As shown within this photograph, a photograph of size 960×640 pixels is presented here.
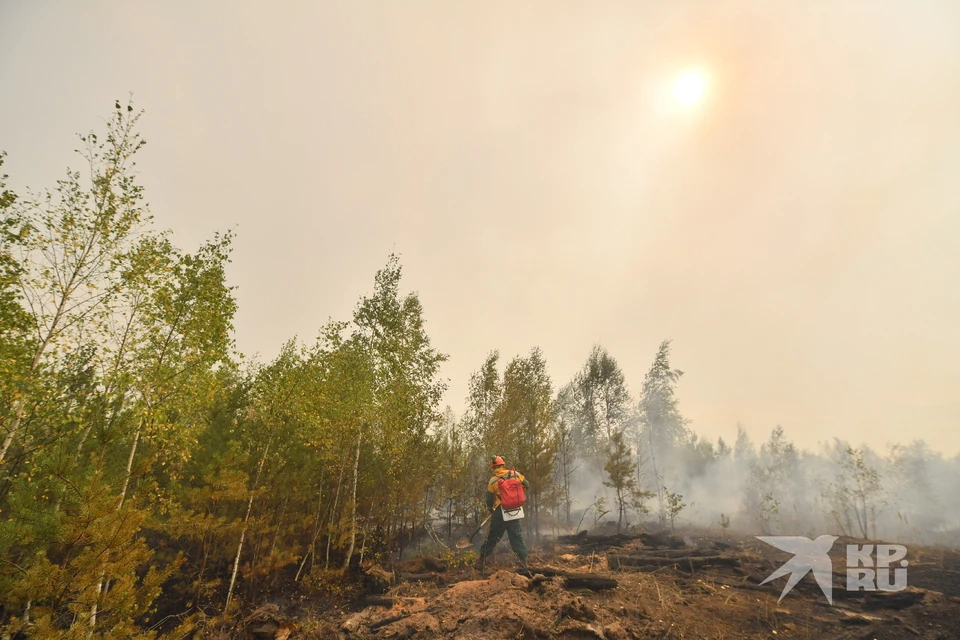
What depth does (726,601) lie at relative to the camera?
791 centimetres

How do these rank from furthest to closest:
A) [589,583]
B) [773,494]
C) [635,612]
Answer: [773,494] < [589,583] < [635,612]

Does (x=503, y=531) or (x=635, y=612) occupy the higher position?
(x=503, y=531)

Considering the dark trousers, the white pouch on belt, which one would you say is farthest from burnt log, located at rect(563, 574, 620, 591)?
the white pouch on belt

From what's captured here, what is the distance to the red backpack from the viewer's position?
10078 millimetres

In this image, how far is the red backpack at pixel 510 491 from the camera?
10078 millimetres

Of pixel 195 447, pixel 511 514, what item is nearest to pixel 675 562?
pixel 511 514

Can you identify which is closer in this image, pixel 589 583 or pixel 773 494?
pixel 589 583

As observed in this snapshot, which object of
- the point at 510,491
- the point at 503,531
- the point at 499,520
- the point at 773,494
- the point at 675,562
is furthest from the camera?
the point at 773,494

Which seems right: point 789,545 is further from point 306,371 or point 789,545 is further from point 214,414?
point 214,414

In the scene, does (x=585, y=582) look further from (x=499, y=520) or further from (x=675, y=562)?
(x=675, y=562)

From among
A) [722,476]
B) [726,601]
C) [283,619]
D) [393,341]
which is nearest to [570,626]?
[726,601]

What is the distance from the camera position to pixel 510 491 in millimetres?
10148

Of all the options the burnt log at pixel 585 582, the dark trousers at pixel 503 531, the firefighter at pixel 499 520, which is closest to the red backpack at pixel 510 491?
the firefighter at pixel 499 520

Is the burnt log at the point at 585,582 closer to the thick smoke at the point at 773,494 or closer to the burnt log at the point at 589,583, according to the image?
the burnt log at the point at 589,583
